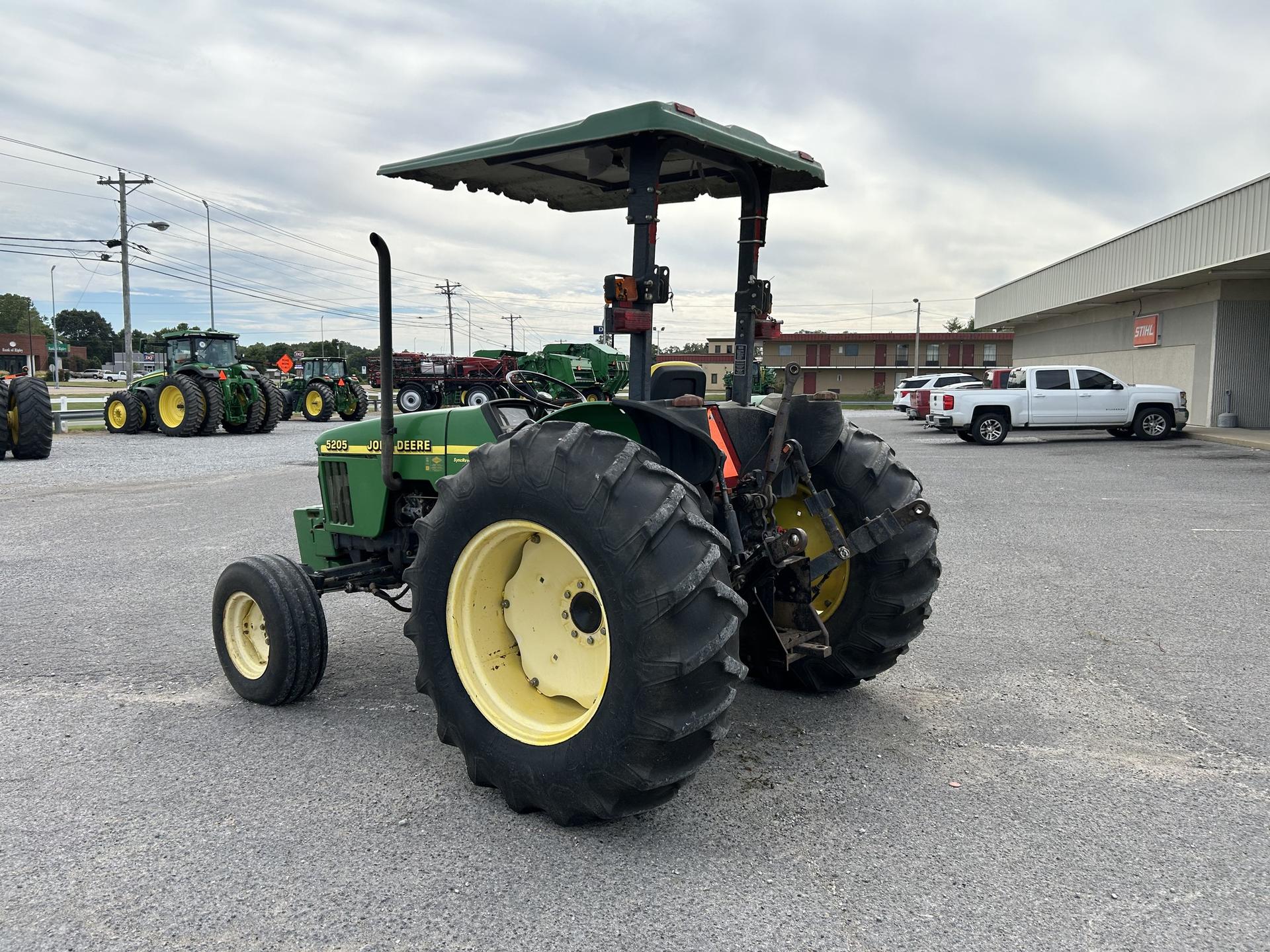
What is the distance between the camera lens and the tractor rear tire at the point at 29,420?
15.0 metres

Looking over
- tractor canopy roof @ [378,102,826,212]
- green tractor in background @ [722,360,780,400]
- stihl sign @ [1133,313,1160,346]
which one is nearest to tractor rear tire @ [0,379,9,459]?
green tractor in background @ [722,360,780,400]

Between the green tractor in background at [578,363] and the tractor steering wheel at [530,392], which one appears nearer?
the tractor steering wheel at [530,392]

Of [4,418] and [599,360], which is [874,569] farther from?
[599,360]

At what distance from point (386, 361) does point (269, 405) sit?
21.3 m

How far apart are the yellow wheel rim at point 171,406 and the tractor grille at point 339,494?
1944 centimetres

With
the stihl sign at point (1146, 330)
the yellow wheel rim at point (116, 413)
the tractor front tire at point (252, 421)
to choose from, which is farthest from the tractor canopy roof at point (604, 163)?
the stihl sign at point (1146, 330)

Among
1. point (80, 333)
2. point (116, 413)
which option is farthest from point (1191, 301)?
point (80, 333)

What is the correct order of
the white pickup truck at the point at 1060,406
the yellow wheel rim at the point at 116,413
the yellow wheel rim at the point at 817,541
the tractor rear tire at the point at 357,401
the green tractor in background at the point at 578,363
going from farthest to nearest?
1. the green tractor in background at the point at 578,363
2. the tractor rear tire at the point at 357,401
3. the yellow wheel rim at the point at 116,413
4. the white pickup truck at the point at 1060,406
5. the yellow wheel rim at the point at 817,541

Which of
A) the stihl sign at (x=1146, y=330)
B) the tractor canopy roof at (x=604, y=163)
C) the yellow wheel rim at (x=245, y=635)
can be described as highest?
the stihl sign at (x=1146, y=330)

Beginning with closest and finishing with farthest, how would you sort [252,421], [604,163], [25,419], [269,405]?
[604,163], [25,419], [252,421], [269,405]

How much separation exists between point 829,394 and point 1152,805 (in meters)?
1.91

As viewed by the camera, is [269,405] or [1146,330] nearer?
[269,405]

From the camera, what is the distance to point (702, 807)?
3152mm

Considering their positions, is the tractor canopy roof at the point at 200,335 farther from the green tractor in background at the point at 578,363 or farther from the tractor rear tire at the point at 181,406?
the green tractor in background at the point at 578,363
